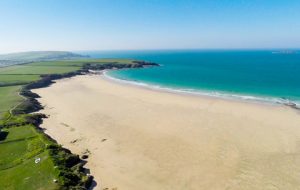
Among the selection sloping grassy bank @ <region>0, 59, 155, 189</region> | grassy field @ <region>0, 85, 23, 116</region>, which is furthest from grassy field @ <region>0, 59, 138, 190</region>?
grassy field @ <region>0, 85, 23, 116</region>

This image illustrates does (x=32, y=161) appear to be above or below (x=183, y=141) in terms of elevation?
above

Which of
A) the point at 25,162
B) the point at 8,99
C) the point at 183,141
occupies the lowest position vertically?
the point at 183,141

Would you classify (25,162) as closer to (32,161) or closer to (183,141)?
(32,161)

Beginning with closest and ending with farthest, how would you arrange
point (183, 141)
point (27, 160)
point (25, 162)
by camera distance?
1. point (25, 162)
2. point (27, 160)
3. point (183, 141)

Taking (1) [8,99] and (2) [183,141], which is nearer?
(2) [183,141]

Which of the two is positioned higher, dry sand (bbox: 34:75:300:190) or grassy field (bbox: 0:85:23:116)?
grassy field (bbox: 0:85:23:116)

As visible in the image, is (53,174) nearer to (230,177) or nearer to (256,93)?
(230,177)

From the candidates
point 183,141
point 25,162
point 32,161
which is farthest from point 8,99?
point 183,141

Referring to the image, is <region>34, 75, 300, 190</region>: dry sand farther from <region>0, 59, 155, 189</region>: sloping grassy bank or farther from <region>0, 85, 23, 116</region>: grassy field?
<region>0, 85, 23, 116</region>: grassy field

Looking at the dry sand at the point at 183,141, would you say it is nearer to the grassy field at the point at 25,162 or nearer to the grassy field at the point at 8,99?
the grassy field at the point at 25,162
